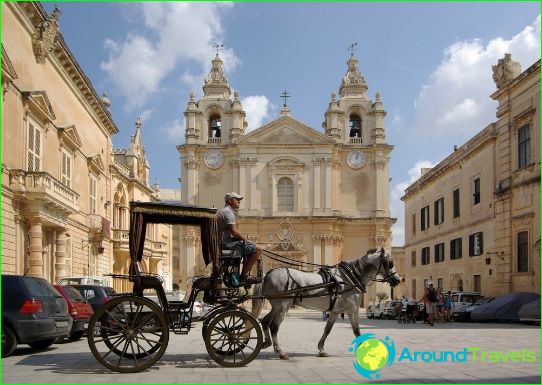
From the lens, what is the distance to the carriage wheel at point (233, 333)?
923 cm

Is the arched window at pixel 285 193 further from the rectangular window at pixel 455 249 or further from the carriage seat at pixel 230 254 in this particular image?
the carriage seat at pixel 230 254

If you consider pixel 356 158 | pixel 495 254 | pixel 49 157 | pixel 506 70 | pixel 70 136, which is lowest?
pixel 495 254

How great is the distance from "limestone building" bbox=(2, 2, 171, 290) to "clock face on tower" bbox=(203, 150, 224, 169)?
16530 millimetres

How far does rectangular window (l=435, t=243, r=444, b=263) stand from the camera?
3803 cm

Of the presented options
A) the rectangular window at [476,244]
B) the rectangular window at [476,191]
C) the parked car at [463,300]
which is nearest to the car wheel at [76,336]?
the parked car at [463,300]

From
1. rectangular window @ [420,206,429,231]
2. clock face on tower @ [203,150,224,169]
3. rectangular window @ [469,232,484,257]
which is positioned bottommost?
rectangular window @ [469,232,484,257]

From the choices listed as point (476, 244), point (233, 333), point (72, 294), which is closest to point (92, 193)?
point (72, 294)

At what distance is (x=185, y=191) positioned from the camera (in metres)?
49.2

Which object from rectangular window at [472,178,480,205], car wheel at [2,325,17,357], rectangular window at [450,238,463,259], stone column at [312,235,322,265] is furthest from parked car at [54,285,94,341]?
stone column at [312,235,322,265]

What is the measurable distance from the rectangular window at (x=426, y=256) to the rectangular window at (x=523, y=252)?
1589cm

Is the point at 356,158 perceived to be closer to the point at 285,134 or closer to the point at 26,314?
the point at 285,134

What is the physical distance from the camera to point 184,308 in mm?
9641

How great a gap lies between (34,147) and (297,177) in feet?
99.3

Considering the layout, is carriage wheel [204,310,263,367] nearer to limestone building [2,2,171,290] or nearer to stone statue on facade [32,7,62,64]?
limestone building [2,2,171,290]
